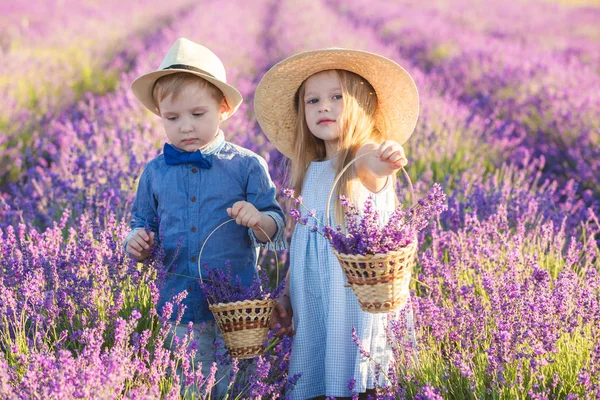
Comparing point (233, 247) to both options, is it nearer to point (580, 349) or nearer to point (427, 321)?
point (427, 321)

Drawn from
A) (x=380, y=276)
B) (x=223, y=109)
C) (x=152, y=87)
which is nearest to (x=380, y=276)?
(x=380, y=276)

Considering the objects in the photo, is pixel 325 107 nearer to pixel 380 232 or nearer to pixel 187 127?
pixel 187 127

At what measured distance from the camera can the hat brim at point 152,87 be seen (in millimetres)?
2834

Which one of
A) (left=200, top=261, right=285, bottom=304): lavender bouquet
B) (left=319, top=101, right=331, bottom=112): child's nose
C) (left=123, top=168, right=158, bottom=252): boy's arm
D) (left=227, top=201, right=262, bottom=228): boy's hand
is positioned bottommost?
(left=200, top=261, right=285, bottom=304): lavender bouquet

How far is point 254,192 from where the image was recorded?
295 cm

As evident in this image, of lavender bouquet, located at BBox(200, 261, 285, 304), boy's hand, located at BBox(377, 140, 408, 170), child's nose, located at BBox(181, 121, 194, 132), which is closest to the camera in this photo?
boy's hand, located at BBox(377, 140, 408, 170)

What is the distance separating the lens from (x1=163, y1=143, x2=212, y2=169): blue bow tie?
114 inches

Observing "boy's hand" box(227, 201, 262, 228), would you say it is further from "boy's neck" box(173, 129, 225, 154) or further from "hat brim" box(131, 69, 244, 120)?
"hat brim" box(131, 69, 244, 120)

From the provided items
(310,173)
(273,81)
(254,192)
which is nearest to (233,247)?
(254,192)

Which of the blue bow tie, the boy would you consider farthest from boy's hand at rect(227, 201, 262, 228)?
the blue bow tie

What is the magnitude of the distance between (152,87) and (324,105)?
2.39ft

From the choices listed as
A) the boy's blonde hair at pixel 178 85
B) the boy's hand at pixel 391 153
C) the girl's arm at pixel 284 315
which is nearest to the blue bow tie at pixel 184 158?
the boy's blonde hair at pixel 178 85

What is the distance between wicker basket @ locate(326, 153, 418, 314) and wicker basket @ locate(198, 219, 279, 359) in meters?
0.37

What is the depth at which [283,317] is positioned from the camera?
3.01 meters
